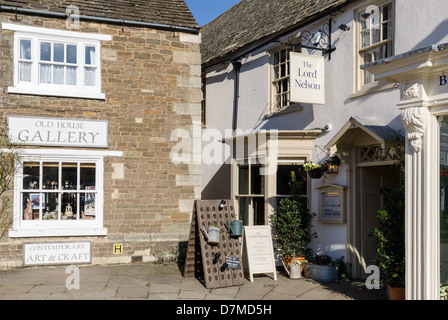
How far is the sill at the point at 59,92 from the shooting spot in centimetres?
979

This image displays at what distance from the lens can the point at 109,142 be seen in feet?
33.9

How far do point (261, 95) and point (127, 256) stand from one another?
184 inches

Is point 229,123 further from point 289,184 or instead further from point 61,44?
point 61,44

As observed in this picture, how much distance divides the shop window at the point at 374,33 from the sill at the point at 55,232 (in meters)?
5.72

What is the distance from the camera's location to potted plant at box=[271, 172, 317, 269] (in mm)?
9578

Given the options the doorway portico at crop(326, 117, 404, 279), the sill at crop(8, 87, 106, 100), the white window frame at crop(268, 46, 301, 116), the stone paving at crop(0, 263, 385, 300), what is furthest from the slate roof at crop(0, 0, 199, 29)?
the stone paving at crop(0, 263, 385, 300)

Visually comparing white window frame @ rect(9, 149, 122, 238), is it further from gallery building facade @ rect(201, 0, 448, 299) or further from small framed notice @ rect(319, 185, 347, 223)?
small framed notice @ rect(319, 185, 347, 223)

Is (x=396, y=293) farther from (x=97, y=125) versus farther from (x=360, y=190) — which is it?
(x=97, y=125)

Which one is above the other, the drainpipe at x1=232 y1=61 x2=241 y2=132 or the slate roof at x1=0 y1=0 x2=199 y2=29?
the slate roof at x1=0 y1=0 x2=199 y2=29

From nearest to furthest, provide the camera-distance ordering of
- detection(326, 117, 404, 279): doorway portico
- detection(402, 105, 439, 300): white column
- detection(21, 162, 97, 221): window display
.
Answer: detection(402, 105, 439, 300): white column, detection(326, 117, 404, 279): doorway portico, detection(21, 162, 97, 221): window display

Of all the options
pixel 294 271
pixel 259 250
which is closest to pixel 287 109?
pixel 259 250

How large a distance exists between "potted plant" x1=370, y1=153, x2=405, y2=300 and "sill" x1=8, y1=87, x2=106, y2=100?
590 centimetres

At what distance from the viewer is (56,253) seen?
389 inches

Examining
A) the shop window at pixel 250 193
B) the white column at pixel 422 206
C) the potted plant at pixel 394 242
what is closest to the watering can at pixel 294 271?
the shop window at pixel 250 193
